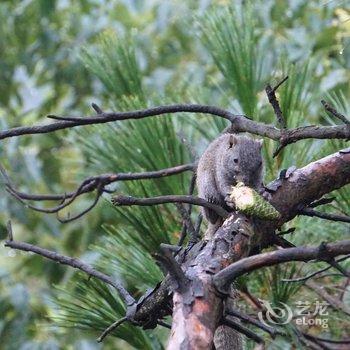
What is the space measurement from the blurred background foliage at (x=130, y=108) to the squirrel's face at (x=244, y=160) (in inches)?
1.2

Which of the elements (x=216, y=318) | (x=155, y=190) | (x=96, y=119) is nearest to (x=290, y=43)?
(x=155, y=190)

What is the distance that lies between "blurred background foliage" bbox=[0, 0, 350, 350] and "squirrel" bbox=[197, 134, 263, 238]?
34 mm

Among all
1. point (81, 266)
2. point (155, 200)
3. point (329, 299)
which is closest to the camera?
point (155, 200)

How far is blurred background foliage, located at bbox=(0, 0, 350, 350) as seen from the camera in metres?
1.52

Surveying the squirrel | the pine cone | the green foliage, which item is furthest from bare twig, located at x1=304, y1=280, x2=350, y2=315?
the pine cone

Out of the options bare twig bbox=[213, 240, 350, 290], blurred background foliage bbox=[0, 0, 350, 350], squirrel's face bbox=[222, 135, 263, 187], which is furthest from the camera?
squirrel's face bbox=[222, 135, 263, 187]

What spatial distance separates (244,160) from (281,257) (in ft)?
2.66

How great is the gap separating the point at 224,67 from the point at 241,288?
456mm

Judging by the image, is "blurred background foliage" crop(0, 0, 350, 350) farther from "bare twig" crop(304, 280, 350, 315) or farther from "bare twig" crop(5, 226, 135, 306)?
"bare twig" crop(5, 226, 135, 306)

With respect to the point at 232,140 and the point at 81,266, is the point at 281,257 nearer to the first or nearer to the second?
the point at 81,266

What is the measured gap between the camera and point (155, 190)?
1571mm

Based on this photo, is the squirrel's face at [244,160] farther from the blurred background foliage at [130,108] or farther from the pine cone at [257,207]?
the pine cone at [257,207]

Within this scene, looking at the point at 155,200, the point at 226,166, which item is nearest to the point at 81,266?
the point at 155,200

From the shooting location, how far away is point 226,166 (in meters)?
1.76
